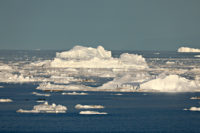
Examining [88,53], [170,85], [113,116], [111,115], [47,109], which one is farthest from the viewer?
[88,53]

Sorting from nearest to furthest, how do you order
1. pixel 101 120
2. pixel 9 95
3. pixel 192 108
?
1. pixel 101 120
2. pixel 192 108
3. pixel 9 95

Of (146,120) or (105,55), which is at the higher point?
(105,55)

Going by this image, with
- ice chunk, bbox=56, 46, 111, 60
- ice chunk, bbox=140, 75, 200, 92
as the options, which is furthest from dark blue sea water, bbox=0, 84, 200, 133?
ice chunk, bbox=56, 46, 111, 60

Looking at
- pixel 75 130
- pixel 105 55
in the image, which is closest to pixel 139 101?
pixel 75 130

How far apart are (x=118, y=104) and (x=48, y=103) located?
24.0 feet

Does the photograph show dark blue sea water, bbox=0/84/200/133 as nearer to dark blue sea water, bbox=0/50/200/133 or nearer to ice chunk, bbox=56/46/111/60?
dark blue sea water, bbox=0/50/200/133

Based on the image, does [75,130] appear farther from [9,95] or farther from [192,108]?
[9,95]

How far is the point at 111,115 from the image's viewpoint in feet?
187

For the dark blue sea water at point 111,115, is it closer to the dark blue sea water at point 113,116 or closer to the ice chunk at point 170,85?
the dark blue sea water at point 113,116

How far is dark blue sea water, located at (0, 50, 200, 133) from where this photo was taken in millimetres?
50688

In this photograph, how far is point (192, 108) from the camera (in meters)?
61.7

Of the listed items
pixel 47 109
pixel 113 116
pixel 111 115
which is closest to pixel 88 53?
pixel 47 109

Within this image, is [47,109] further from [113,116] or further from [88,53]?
[88,53]

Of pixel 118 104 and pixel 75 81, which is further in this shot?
pixel 75 81
